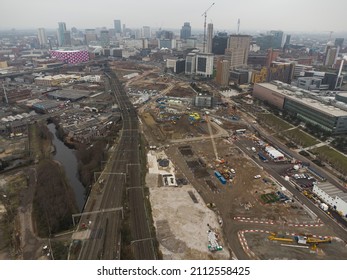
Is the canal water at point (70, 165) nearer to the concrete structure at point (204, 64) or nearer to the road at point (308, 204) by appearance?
the road at point (308, 204)

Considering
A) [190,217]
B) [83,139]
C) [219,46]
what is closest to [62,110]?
[83,139]

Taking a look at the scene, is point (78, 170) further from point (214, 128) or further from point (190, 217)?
point (214, 128)

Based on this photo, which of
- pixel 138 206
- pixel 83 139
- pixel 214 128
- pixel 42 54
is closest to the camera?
pixel 138 206

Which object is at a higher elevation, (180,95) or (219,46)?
(219,46)

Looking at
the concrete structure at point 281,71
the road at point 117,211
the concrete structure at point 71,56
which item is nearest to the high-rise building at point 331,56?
the concrete structure at point 281,71

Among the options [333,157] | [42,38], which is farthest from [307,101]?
[42,38]

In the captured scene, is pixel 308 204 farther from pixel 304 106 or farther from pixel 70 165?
pixel 70 165

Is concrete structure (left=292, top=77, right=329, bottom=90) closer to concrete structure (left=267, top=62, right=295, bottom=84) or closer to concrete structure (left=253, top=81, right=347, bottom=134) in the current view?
concrete structure (left=267, top=62, right=295, bottom=84)
